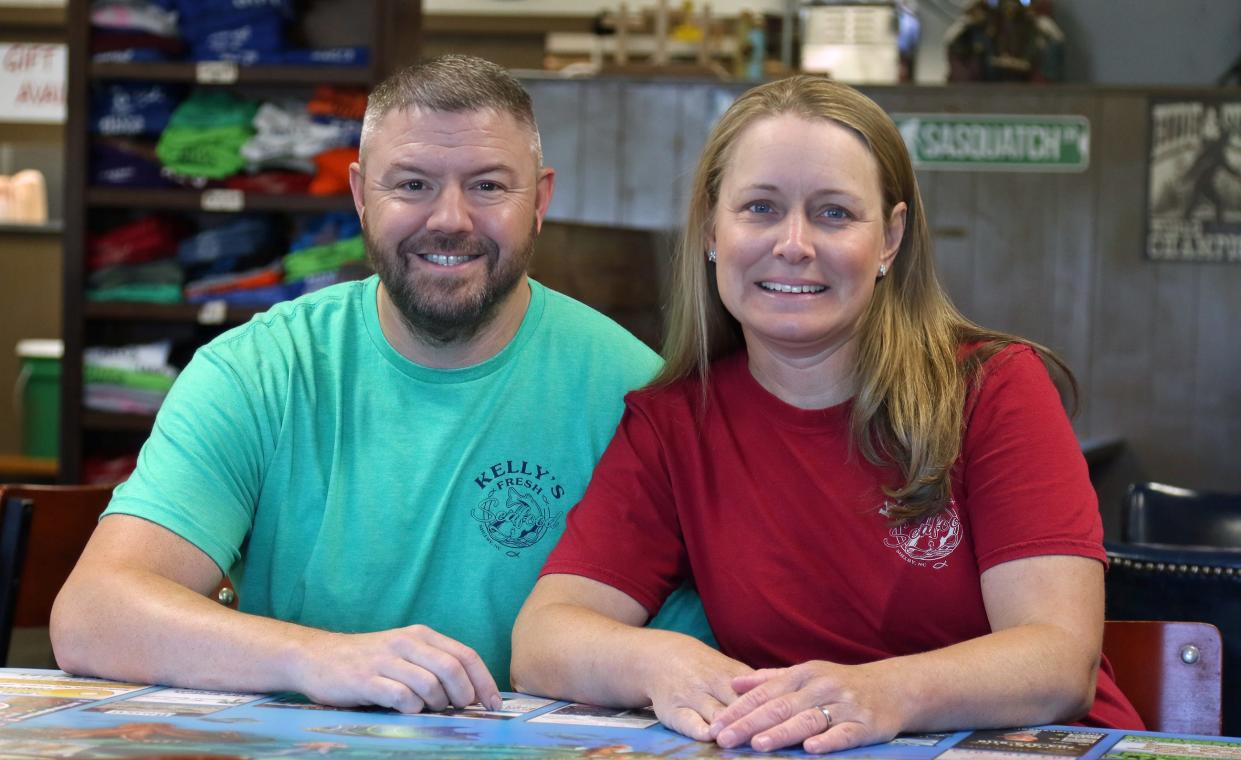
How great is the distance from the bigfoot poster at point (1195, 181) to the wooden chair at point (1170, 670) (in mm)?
4299

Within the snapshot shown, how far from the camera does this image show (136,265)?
509cm

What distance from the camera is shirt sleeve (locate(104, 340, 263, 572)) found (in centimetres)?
A: 173

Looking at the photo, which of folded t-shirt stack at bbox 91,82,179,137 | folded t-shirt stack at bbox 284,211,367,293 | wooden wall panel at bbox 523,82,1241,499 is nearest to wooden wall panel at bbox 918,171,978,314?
wooden wall panel at bbox 523,82,1241,499

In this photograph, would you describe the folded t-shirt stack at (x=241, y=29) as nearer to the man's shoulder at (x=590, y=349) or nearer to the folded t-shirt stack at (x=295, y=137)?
the folded t-shirt stack at (x=295, y=137)

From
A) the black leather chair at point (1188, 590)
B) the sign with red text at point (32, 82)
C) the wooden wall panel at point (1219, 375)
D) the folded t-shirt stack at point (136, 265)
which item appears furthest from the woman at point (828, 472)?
the sign with red text at point (32, 82)

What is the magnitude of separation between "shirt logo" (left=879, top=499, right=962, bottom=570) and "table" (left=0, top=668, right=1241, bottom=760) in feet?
0.87

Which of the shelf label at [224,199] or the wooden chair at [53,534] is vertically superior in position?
the shelf label at [224,199]

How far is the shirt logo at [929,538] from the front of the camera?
1693mm

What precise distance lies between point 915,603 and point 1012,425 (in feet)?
0.77

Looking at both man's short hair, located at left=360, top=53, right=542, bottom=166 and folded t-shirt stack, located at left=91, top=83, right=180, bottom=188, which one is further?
folded t-shirt stack, located at left=91, top=83, right=180, bottom=188

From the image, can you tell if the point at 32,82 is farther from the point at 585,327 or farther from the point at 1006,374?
the point at 1006,374

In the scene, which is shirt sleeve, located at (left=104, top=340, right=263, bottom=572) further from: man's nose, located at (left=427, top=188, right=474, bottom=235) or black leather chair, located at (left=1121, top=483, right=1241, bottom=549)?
black leather chair, located at (left=1121, top=483, right=1241, bottom=549)

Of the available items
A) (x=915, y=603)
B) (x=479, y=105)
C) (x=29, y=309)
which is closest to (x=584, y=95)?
(x=29, y=309)

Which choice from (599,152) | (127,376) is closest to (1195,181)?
(599,152)
